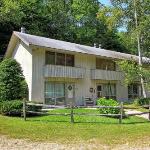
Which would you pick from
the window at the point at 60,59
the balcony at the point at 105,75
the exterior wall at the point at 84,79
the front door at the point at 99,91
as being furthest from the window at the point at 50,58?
the front door at the point at 99,91

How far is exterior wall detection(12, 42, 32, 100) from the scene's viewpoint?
109 feet

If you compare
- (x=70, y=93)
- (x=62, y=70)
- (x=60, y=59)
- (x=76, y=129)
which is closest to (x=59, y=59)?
(x=60, y=59)

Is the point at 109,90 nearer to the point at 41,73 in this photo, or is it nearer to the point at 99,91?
the point at 99,91

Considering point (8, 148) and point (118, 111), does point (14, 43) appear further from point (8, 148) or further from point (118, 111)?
point (8, 148)

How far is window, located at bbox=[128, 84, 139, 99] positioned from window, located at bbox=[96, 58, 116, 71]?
4.81 m

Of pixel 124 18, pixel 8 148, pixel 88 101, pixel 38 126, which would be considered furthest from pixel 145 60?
pixel 8 148

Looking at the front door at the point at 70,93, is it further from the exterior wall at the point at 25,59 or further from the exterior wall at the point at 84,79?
the exterior wall at the point at 25,59

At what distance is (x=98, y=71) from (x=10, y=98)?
13384 mm

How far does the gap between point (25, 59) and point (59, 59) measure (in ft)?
11.2

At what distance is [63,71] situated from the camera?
116ft

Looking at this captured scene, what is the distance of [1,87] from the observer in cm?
2908

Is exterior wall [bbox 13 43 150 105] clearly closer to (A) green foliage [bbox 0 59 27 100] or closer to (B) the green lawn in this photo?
(A) green foliage [bbox 0 59 27 100]

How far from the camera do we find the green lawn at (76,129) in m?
17.8

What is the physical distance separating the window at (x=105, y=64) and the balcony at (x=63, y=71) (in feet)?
11.5
